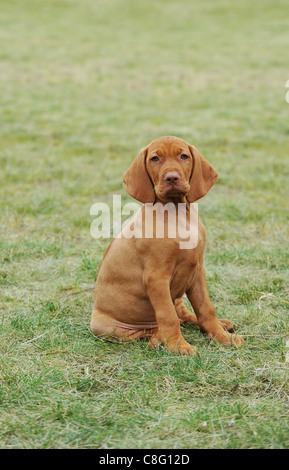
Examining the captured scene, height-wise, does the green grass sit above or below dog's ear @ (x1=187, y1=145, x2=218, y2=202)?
below

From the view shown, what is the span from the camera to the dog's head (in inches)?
149

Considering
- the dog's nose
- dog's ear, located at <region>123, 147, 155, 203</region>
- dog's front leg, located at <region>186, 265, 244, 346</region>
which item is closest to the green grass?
dog's front leg, located at <region>186, 265, 244, 346</region>

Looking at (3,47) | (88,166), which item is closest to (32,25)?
(3,47)

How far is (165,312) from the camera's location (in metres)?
3.85

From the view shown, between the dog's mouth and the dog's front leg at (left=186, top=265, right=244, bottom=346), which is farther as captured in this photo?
the dog's front leg at (left=186, top=265, right=244, bottom=346)

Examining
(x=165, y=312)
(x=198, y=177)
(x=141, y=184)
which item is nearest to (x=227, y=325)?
(x=165, y=312)

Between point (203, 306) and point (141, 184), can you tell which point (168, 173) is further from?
point (203, 306)

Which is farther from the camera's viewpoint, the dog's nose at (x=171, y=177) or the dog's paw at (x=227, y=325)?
the dog's paw at (x=227, y=325)

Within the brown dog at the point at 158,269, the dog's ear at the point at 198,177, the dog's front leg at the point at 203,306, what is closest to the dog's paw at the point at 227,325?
the brown dog at the point at 158,269

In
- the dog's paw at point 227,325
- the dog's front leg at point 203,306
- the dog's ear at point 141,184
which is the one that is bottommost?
the dog's paw at point 227,325

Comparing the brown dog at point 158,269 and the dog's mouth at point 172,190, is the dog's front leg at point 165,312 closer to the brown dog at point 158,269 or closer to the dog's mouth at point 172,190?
the brown dog at point 158,269

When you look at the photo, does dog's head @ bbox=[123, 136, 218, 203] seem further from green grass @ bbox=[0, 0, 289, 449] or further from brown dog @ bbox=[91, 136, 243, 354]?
green grass @ bbox=[0, 0, 289, 449]

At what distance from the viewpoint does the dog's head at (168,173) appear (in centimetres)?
380

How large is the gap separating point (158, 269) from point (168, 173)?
61 cm
